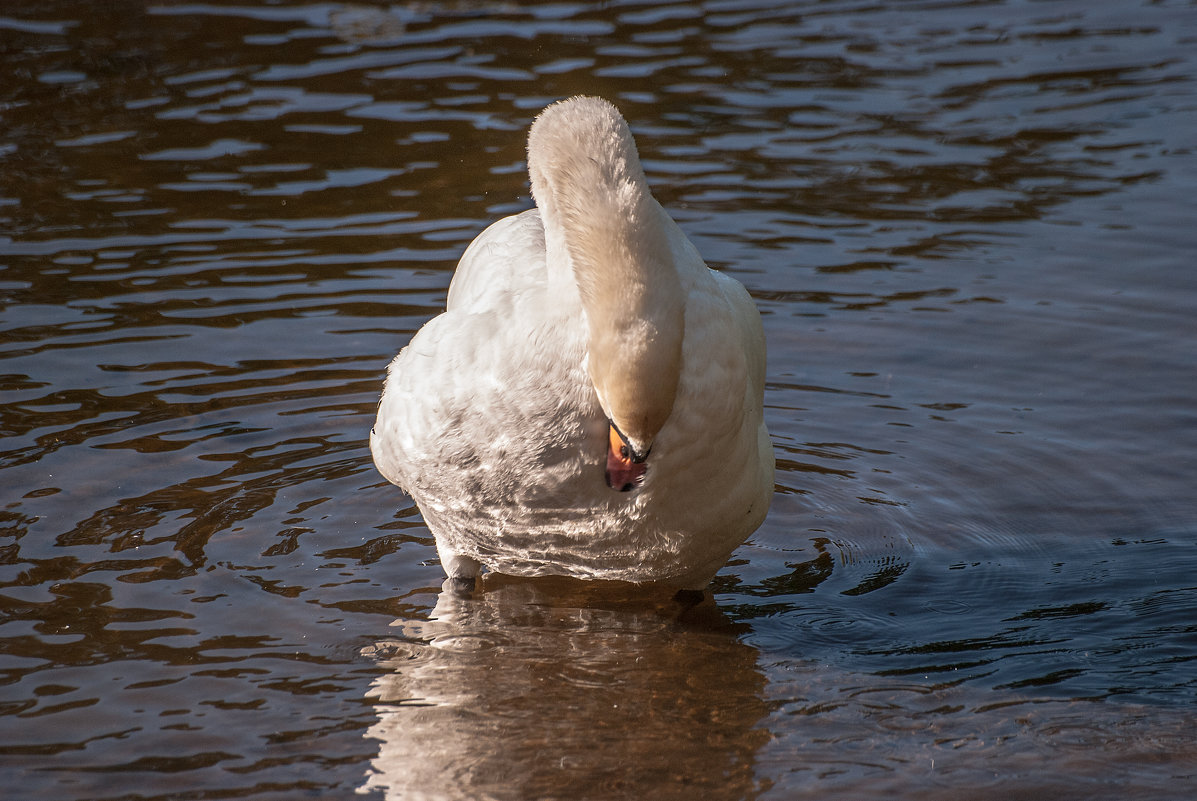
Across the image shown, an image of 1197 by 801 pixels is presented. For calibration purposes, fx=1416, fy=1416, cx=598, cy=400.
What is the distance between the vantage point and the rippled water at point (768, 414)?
4703 millimetres

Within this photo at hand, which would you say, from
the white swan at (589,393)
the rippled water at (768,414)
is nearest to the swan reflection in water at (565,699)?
the rippled water at (768,414)

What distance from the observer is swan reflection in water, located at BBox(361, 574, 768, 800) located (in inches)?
176

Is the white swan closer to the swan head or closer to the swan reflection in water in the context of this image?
the swan head

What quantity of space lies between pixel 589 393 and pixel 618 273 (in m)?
0.43

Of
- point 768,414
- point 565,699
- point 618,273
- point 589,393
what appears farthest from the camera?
point 768,414

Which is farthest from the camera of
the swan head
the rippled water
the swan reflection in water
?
the rippled water

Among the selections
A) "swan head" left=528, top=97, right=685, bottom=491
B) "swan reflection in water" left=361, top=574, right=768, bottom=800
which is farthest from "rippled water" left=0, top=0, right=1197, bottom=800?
"swan head" left=528, top=97, right=685, bottom=491

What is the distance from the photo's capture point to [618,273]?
14.1ft

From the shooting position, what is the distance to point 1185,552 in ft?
19.6

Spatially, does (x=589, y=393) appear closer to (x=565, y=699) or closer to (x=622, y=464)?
(x=622, y=464)

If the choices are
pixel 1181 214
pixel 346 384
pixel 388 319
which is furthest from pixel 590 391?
pixel 1181 214

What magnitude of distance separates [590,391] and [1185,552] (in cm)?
296

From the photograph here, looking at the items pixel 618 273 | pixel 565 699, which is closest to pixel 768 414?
pixel 565 699

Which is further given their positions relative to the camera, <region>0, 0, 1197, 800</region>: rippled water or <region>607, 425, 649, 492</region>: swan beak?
<region>0, 0, 1197, 800</region>: rippled water
